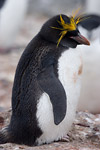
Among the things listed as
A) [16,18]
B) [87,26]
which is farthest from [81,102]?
[16,18]

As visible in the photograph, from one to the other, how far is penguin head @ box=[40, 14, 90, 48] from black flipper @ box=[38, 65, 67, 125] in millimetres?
225

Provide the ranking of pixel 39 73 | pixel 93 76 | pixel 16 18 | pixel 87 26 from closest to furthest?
pixel 39 73
pixel 93 76
pixel 87 26
pixel 16 18

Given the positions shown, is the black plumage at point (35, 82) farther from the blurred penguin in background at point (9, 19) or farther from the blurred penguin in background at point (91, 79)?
the blurred penguin in background at point (9, 19)

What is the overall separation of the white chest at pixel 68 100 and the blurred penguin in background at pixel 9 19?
17.5ft

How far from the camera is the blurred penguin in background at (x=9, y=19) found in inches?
322

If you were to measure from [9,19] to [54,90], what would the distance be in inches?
225

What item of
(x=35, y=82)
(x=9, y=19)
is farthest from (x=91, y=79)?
(x=9, y=19)

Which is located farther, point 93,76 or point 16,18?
point 16,18

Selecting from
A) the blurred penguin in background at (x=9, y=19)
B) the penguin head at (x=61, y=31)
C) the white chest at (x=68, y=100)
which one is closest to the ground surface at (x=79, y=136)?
the white chest at (x=68, y=100)

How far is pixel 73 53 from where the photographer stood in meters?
3.03

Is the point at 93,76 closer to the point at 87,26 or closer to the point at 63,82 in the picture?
the point at 87,26

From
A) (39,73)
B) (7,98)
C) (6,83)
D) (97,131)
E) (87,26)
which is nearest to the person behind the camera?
(39,73)

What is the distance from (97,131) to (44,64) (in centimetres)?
85

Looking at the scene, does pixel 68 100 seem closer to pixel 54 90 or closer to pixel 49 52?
pixel 54 90
